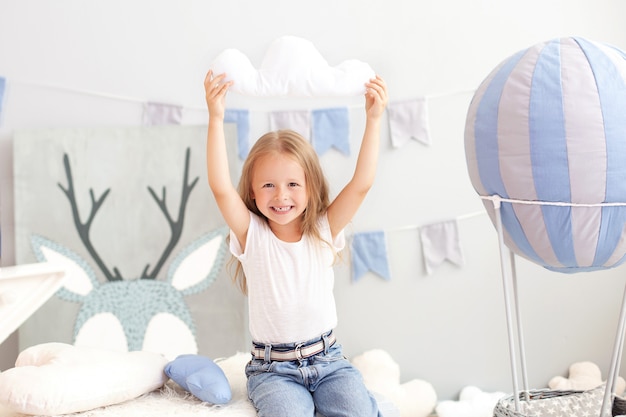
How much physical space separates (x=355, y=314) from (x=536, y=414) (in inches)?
40.2

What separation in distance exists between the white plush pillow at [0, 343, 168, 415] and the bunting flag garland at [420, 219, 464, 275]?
1200 mm

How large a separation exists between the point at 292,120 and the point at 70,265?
0.93m

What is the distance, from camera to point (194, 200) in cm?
248

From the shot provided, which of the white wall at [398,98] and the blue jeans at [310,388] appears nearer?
the blue jeans at [310,388]

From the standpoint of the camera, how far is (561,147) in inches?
56.4

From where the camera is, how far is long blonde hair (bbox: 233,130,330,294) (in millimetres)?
1749

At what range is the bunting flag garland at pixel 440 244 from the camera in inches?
103

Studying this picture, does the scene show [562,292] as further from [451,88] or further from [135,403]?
[135,403]

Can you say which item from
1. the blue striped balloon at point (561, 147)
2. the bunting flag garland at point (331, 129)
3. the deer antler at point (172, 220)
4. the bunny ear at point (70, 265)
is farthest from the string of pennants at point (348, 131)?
the blue striped balloon at point (561, 147)

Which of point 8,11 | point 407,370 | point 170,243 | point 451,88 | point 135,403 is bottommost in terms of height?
point 407,370

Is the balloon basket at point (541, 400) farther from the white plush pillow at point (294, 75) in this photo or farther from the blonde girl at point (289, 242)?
the white plush pillow at point (294, 75)

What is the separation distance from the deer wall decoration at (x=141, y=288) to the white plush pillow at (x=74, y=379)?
0.69 meters

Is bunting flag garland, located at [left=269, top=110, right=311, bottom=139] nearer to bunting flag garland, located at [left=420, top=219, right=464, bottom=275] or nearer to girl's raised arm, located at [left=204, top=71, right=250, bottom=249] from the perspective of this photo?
bunting flag garland, located at [left=420, top=219, right=464, bottom=275]

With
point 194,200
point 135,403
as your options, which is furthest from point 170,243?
point 135,403
